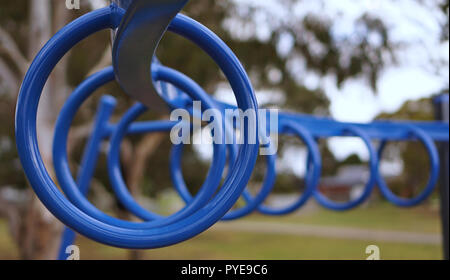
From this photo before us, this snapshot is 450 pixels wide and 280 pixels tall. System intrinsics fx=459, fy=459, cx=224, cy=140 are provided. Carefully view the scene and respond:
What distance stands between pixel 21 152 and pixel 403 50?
5.43m

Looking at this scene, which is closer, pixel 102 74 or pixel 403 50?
pixel 102 74

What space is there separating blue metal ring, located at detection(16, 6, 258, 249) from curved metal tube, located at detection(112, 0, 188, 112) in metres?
0.04

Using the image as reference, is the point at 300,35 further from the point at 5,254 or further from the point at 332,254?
the point at 5,254

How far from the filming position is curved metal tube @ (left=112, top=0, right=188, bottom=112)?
2.28ft

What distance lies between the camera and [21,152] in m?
0.79

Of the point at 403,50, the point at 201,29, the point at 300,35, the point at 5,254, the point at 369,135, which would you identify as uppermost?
the point at 300,35

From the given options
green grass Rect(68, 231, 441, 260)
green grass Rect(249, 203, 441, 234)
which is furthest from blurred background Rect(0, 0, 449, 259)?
green grass Rect(249, 203, 441, 234)

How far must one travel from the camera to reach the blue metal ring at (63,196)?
79cm

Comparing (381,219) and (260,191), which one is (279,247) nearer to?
(381,219)

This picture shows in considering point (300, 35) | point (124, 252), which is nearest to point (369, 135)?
point (300, 35)

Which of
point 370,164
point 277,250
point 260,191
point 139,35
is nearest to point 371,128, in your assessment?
point 370,164

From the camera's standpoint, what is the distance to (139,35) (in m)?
0.77

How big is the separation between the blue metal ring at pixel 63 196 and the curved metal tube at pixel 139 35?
0.14 ft

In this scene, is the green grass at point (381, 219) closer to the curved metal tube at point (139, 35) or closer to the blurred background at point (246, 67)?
the blurred background at point (246, 67)
